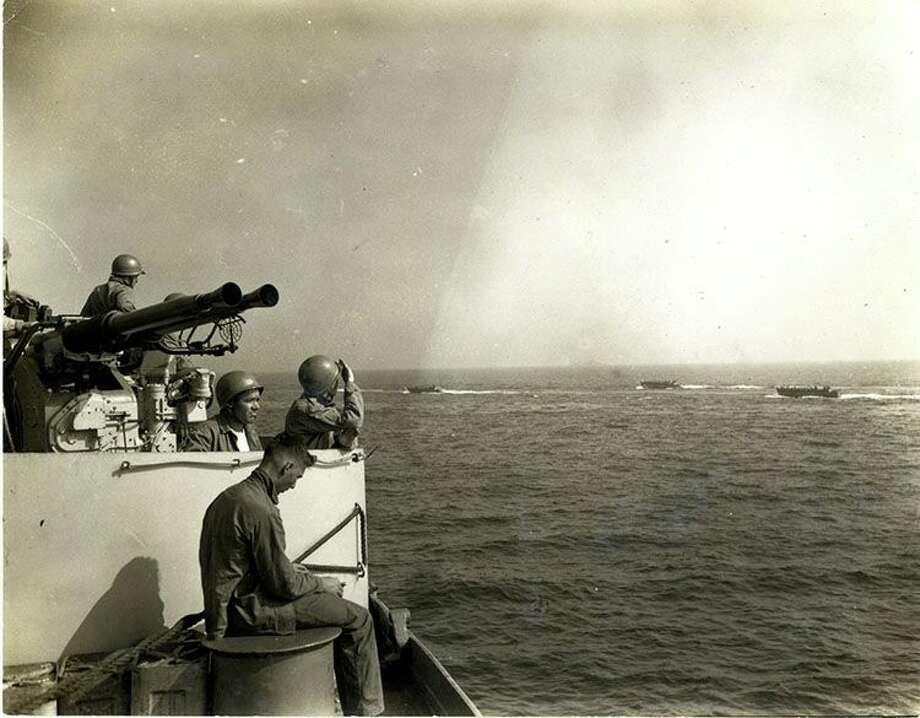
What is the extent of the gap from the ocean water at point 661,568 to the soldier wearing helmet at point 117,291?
833 centimetres

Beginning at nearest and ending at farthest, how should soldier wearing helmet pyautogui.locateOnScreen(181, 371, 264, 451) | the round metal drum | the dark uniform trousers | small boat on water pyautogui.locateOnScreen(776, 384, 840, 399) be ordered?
1. the round metal drum
2. the dark uniform trousers
3. soldier wearing helmet pyautogui.locateOnScreen(181, 371, 264, 451)
4. small boat on water pyautogui.locateOnScreen(776, 384, 840, 399)

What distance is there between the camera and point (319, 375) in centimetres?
530

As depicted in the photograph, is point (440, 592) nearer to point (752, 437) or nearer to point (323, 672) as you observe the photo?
point (323, 672)

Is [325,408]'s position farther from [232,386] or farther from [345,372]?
[232,386]

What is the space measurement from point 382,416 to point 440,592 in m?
49.5

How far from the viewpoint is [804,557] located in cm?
2259

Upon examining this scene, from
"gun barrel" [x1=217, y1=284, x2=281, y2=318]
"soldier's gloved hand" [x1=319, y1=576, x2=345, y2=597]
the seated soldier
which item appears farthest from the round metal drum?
"gun barrel" [x1=217, y1=284, x2=281, y2=318]

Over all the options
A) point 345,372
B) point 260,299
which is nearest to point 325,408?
point 345,372

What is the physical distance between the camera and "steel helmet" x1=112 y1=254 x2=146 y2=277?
22.6ft

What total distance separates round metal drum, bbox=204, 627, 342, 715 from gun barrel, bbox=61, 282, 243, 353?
2003 millimetres

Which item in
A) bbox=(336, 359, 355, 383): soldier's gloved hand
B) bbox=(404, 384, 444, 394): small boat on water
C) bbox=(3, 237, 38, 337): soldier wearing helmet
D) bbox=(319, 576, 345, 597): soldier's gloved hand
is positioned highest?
bbox=(3, 237, 38, 337): soldier wearing helmet

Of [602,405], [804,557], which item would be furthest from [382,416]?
[804,557]

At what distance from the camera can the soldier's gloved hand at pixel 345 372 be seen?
4.86 m

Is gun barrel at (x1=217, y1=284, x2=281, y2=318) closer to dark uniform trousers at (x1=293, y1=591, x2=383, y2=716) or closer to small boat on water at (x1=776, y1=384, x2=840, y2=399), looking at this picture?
dark uniform trousers at (x1=293, y1=591, x2=383, y2=716)
